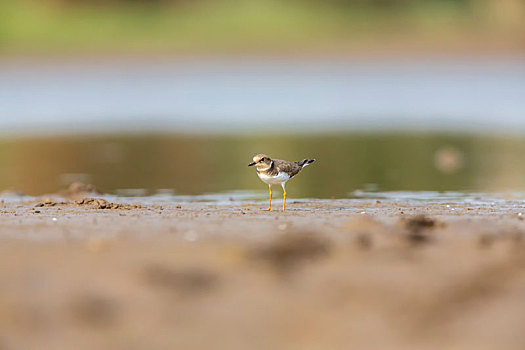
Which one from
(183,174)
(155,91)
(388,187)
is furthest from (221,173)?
(155,91)

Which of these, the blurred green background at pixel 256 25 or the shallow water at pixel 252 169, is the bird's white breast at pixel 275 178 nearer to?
the shallow water at pixel 252 169

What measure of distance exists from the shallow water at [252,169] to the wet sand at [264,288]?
5209 mm

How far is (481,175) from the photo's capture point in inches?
595

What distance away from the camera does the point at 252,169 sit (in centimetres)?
1644

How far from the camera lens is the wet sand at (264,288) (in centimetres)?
560

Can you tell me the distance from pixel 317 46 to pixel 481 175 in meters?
42.8

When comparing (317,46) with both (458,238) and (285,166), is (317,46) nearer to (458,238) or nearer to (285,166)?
(285,166)

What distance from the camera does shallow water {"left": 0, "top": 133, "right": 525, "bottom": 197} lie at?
13852 mm

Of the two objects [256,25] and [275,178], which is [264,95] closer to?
[275,178]

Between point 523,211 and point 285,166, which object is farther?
point 285,166

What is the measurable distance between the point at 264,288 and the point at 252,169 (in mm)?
10406

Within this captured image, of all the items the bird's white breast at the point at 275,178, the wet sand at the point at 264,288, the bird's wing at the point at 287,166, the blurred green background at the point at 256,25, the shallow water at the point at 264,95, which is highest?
the blurred green background at the point at 256,25

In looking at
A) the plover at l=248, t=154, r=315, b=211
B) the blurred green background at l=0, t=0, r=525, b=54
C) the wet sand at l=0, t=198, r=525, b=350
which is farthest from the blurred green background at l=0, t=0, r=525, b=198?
the wet sand at l=0, t=198, r=525, b=350

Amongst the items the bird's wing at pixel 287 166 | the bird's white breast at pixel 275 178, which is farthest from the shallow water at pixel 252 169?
the bird's white breast at pixel 275 178
